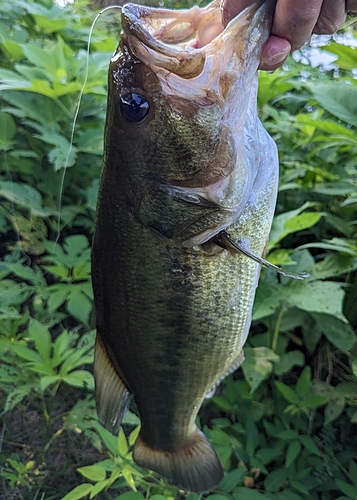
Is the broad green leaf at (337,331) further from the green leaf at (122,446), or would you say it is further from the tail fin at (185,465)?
the green leaf at (122,446)

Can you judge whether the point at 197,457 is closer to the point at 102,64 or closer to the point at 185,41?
the point at 185,41

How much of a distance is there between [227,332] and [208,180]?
36 cm

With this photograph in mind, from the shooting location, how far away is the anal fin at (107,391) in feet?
3.41

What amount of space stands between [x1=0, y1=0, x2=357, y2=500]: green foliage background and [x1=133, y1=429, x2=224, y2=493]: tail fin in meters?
0.16

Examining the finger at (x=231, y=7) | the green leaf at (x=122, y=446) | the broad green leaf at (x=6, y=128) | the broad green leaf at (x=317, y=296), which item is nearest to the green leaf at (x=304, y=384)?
the broad green leaf at (x=317, y=296)

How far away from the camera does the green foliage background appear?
141cm

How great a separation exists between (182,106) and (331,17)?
32 centimetres

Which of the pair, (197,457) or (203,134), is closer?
(203,134)

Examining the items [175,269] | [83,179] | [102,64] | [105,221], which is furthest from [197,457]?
[102,64]

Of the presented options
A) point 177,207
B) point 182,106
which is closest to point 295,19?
point 182,106

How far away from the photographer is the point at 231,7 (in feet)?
2.56

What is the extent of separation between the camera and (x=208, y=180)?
835 mm

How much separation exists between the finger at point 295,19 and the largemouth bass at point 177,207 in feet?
0.10

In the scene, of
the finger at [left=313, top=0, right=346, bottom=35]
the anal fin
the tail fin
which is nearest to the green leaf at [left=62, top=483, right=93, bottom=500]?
the tail fin
